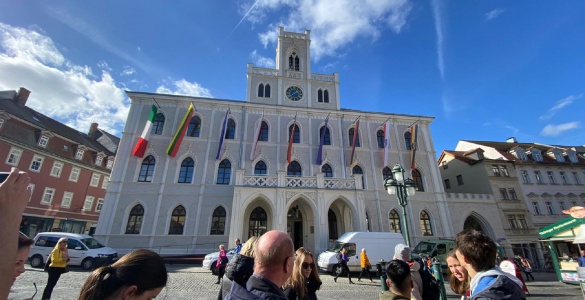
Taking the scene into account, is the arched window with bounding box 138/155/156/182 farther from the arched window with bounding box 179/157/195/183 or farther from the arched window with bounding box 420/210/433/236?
the arched window with bounding box 420/210/433/236

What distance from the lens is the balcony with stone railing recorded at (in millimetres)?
16812

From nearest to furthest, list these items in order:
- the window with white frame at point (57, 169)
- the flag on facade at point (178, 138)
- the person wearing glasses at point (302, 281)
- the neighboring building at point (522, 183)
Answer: the person wearing glasses at point (302, 281), the flag on facade at point (178, 138), the neighboring building at point (522, 183), the window with white frame at point (57, 169)

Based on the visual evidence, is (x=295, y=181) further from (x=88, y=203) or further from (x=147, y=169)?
(x=88, y=203)

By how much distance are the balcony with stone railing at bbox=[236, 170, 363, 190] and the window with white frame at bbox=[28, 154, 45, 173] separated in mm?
22498

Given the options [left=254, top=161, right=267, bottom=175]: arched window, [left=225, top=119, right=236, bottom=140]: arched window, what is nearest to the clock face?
[left=225, top=119, right=236, bottom=140]: arched window

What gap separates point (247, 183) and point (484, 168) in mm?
22370

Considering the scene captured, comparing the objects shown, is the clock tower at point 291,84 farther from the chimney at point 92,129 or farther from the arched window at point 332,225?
the chimney at point 92,129

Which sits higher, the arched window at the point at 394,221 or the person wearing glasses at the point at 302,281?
the arched window at the point at 394,221

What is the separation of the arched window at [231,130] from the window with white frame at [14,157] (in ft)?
64.6

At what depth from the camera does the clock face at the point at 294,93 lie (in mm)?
24031

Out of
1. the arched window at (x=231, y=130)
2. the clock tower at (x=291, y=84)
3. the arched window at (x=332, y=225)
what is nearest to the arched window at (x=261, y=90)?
the clock tower at (x=291, y=84)

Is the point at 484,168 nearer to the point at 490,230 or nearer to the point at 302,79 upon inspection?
the point at 490,230

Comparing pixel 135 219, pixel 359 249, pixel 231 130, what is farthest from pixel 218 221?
pixel 359 249

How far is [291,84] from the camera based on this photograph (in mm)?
24484
